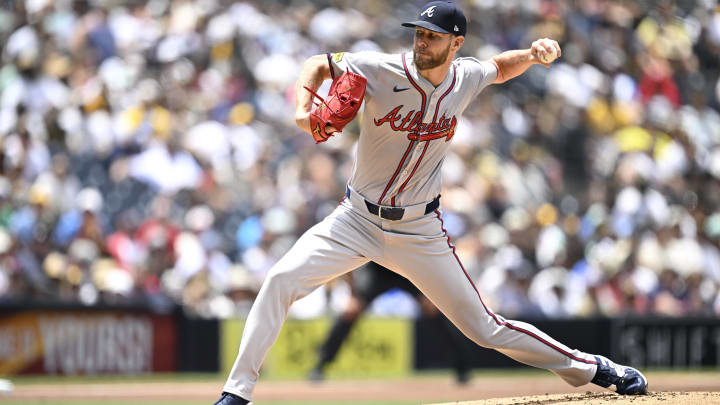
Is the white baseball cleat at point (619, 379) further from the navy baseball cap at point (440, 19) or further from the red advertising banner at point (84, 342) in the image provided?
the red advertising banner at point (84, 342)

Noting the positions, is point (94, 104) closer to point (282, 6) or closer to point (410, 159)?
point (282, 6)

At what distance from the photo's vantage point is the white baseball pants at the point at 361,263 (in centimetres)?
489

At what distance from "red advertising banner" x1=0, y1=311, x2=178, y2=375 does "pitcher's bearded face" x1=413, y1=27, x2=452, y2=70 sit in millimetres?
6065

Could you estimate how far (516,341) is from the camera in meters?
5.34

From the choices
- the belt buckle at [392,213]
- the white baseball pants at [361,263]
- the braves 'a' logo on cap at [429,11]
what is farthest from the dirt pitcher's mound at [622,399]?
the braves 'a' logo on cap at [429,11]

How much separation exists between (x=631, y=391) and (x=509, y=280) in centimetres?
590

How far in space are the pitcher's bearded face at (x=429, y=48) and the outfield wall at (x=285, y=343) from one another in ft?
16.3

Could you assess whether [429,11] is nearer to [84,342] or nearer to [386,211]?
[386,211]

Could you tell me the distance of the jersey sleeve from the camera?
5.31 m

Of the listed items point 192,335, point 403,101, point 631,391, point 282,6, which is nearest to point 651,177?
point 282,6

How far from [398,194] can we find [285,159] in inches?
281

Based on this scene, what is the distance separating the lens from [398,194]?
5148 millimetres

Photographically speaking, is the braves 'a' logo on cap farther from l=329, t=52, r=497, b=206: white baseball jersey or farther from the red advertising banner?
the red advertising banner

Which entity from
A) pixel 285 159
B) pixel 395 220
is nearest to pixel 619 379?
pixel 395 220
